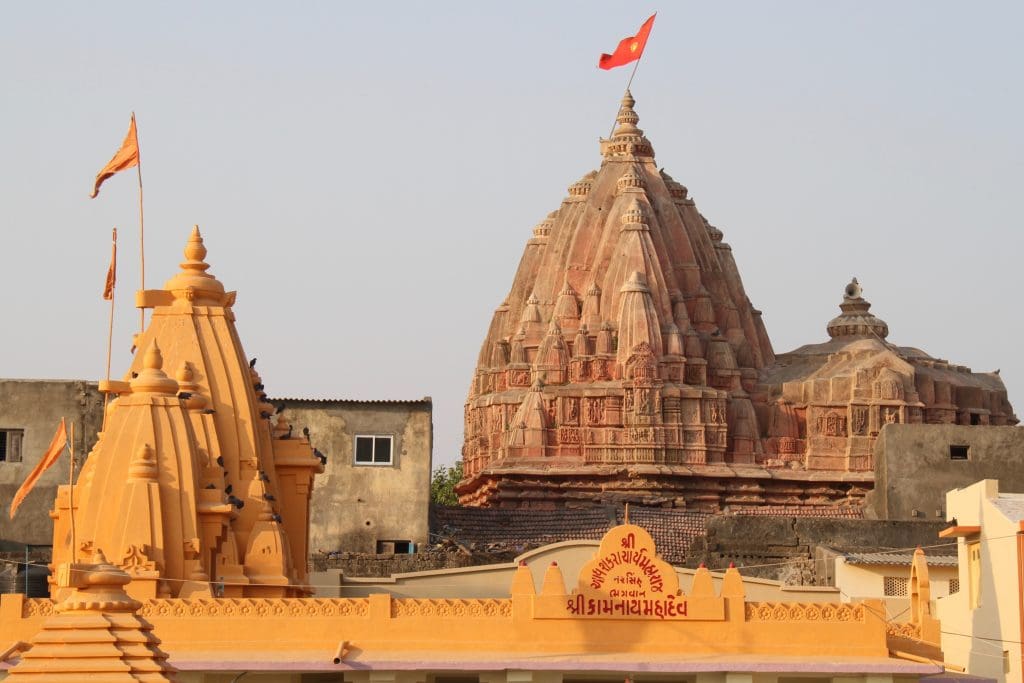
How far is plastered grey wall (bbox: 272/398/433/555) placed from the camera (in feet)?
138

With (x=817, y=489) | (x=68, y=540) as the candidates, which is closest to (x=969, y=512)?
(x=68, y=540)

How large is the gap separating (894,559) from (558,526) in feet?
32.5

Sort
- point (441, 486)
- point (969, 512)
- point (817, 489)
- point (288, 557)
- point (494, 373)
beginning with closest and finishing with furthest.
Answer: point (288, 557) → point (969, 512) → point (817, 489) → point (494, 373) → point (441, 486)

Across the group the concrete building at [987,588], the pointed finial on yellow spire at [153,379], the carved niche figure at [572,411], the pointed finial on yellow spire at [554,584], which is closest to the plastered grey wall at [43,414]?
the pointed finial on yellow spire at [153,379]

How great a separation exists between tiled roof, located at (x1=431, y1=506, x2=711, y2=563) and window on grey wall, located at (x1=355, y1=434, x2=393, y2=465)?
3.59 m

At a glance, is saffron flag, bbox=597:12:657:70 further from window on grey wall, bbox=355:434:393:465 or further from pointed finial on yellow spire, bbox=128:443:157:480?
pointed finial on yellow spire, bbox=128:443:157:480

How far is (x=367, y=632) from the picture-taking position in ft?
99.8

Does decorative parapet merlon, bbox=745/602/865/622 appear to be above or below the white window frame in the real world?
below

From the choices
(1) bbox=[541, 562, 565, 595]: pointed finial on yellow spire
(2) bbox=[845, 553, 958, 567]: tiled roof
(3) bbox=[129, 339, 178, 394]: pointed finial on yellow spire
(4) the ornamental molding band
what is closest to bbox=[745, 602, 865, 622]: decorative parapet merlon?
(4) the ornamental molding band

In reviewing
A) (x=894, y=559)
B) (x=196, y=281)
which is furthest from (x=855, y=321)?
(x=196, y=281)

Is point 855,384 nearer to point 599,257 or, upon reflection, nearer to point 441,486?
point 599,257

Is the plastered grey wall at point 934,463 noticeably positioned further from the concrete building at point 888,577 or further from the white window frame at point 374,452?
the white window frame at point 374,452

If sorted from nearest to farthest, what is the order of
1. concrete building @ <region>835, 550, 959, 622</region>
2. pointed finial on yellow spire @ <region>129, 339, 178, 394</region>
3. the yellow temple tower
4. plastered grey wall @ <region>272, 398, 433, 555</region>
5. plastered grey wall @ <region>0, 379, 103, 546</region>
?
the yellow temple tower → pointed finial on yellow spire @ <region>129, 339, 178, 394</region> → concrete building @ <region>835, 550, 959, 622</region> → plastered grey wall @ <region>0, 379, 103, 546</region> → plastered grey wall @ <region>272, 398, 433, 555</region>

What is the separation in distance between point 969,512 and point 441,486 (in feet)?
146
